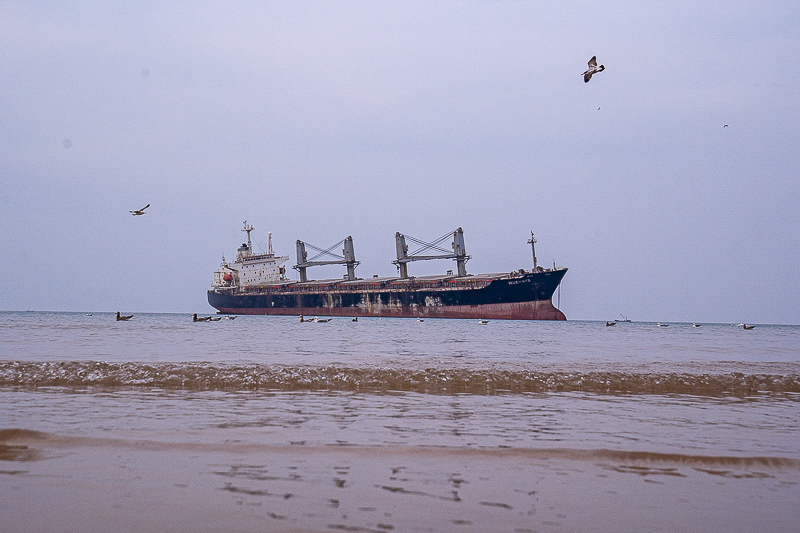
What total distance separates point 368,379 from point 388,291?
5989 cm

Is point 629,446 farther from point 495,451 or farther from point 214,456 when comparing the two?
point 214,456

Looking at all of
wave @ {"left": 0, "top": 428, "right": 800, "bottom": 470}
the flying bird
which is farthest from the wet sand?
the flying bird

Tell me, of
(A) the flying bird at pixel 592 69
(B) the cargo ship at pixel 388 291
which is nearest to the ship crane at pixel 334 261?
(B) the cargo ship at pixel 388 291

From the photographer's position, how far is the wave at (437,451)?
619 cm

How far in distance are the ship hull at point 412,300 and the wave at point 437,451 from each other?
57.9 m

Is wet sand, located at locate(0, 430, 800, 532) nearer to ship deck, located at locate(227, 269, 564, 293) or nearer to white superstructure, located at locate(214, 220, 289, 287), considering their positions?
ship deck, located at locate(227, 269, 564, 293)

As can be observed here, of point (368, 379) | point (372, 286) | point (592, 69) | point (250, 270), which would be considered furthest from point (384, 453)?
point (250, 270)

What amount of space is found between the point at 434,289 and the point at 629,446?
62232 mm

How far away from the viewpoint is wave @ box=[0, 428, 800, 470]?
6.19 m

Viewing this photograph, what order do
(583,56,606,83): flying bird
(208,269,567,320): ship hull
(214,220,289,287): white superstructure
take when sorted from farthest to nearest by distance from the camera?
(214,220,289,287): white superstructure → (208,269,567,320): ship hull → (583,56,606,83): flying bird

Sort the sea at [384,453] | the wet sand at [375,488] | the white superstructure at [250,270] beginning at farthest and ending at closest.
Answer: the white superstructure at [250,270] → the sea at [384,453] → the wet sand at [375,488]

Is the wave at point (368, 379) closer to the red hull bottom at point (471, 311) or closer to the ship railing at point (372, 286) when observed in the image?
the red hull bottom at point (471, 311)

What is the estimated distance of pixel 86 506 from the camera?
15.1 feet

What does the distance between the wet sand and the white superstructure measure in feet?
264
